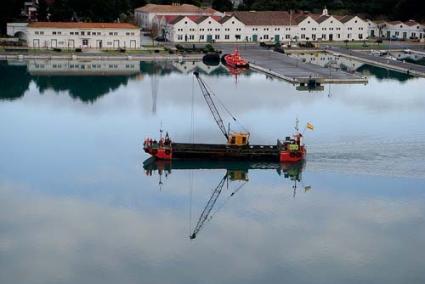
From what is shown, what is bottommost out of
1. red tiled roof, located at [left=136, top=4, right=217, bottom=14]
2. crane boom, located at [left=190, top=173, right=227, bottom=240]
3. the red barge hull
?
crane boom, located at [left=190, top=173, right=227, bottom=240]

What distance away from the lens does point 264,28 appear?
127ft

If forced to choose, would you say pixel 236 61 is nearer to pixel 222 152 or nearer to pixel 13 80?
pixel 13 80

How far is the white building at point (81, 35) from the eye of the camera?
3341 centimetres

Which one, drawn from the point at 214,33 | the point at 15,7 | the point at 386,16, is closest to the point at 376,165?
the point at 214,33

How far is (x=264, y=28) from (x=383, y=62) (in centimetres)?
860

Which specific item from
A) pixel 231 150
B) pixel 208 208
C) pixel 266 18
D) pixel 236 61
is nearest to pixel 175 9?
pixel 266 18

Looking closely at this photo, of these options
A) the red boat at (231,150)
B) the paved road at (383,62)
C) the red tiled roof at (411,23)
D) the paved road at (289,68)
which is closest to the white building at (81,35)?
the paved road at (289,68)

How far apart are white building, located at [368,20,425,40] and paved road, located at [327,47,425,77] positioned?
19.6 feet

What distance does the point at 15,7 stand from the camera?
3706cm

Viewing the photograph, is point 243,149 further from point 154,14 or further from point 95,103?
point 154,14

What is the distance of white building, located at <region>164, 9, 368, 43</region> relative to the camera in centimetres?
3762

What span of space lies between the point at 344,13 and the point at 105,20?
50.8ft

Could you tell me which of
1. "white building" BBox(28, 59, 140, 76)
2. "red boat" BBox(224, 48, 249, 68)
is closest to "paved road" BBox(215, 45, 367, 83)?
"red boat" BBox(224, 48, 249, 68)

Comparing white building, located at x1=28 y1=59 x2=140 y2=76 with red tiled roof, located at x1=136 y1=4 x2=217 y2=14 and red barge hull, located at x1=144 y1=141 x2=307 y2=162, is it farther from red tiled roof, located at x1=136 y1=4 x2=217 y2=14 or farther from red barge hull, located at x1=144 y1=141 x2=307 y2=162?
red barge hull, located at x1=144 y1=141 x2=307 y2=162
